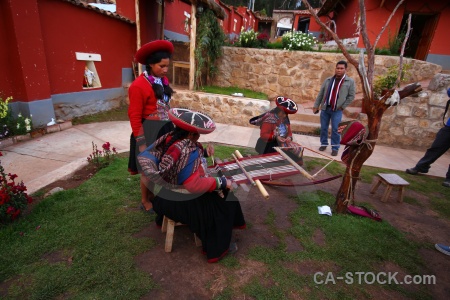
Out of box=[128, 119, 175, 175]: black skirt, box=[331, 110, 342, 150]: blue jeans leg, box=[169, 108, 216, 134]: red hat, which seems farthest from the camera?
box=[331, 110, 342, 150]: blue jeans leg

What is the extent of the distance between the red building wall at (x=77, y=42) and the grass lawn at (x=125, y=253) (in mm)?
4109

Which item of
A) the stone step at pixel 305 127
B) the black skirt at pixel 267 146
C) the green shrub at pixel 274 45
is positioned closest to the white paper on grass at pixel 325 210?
the black skirt at pixel 267 146

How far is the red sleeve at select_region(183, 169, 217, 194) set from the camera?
205 cm

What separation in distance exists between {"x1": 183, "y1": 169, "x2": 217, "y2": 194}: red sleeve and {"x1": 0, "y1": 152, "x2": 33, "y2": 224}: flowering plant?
2.08m

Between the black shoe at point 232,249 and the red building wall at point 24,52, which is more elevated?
the red building wall at point 24,52

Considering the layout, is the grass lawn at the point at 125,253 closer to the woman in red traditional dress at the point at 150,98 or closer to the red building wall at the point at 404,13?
the woman in red traditional dress at the point at 150,98

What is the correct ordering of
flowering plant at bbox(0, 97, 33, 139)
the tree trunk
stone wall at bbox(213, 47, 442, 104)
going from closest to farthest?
the tree trunk, flowering plant at bbox(0, 97, 33, 139), stone wall at bbox(213, 47, 442, 104)

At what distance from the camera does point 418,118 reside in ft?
21.5

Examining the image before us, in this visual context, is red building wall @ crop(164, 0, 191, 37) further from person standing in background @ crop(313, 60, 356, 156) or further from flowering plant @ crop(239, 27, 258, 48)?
person standing in background @ crop(313, 60, 356, 156)

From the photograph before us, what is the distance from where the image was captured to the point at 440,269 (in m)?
2.64

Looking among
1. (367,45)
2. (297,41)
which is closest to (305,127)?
(297,41)

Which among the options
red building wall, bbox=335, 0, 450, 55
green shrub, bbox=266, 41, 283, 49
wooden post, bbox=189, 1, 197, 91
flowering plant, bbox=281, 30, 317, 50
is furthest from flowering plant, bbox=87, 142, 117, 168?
red building wall, bbox=335, 0, 450, 55

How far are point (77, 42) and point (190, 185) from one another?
6428mm

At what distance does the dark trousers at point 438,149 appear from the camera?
15.8 feet
